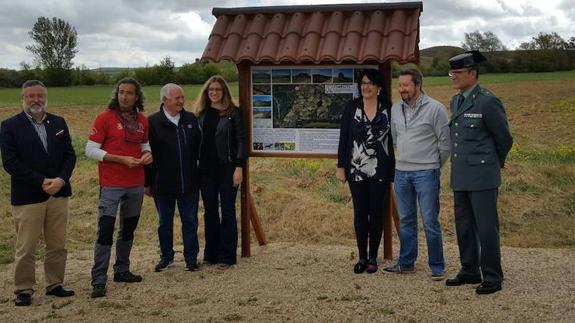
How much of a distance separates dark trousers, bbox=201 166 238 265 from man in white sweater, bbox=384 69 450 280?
1673 mm

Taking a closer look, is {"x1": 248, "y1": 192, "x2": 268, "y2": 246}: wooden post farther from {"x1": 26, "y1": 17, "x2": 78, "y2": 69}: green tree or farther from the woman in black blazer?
{"x1": 26, "y1": 17, "x2": 78, "y2": 69}: green tree

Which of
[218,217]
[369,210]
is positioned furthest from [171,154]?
[369,210]

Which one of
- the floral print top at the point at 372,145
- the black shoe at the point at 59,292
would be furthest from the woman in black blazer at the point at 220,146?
the black shoe at the point at 59,292

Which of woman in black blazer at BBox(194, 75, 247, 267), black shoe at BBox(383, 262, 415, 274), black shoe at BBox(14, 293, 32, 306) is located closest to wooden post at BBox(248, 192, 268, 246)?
woman in black blazer at BBox(194, 75, 247, 267)

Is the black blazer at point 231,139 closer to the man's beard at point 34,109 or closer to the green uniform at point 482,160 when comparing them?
the man's beard at point 34,109

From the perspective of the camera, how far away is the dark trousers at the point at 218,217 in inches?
249

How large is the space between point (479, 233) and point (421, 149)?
868 mm

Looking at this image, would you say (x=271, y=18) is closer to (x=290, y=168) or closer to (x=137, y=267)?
(x=137, y=267)

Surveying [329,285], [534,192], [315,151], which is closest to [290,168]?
[534,192]

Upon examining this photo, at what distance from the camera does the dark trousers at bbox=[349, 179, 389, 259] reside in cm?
591

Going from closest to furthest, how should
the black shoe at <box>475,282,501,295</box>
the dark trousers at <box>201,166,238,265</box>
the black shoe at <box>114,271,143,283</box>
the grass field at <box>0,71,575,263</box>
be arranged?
the black shoe at <box>475,282,501,295</box> < the black shoe at <box>114,271,143,283</box> < the dark trousers at <box>201,166,238,265</box> < the grass field at <box>0,71,575,263</box>

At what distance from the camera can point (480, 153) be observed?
526cm

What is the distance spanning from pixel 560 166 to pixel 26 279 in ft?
33.0

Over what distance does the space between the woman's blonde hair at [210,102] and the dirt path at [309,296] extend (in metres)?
1.60
